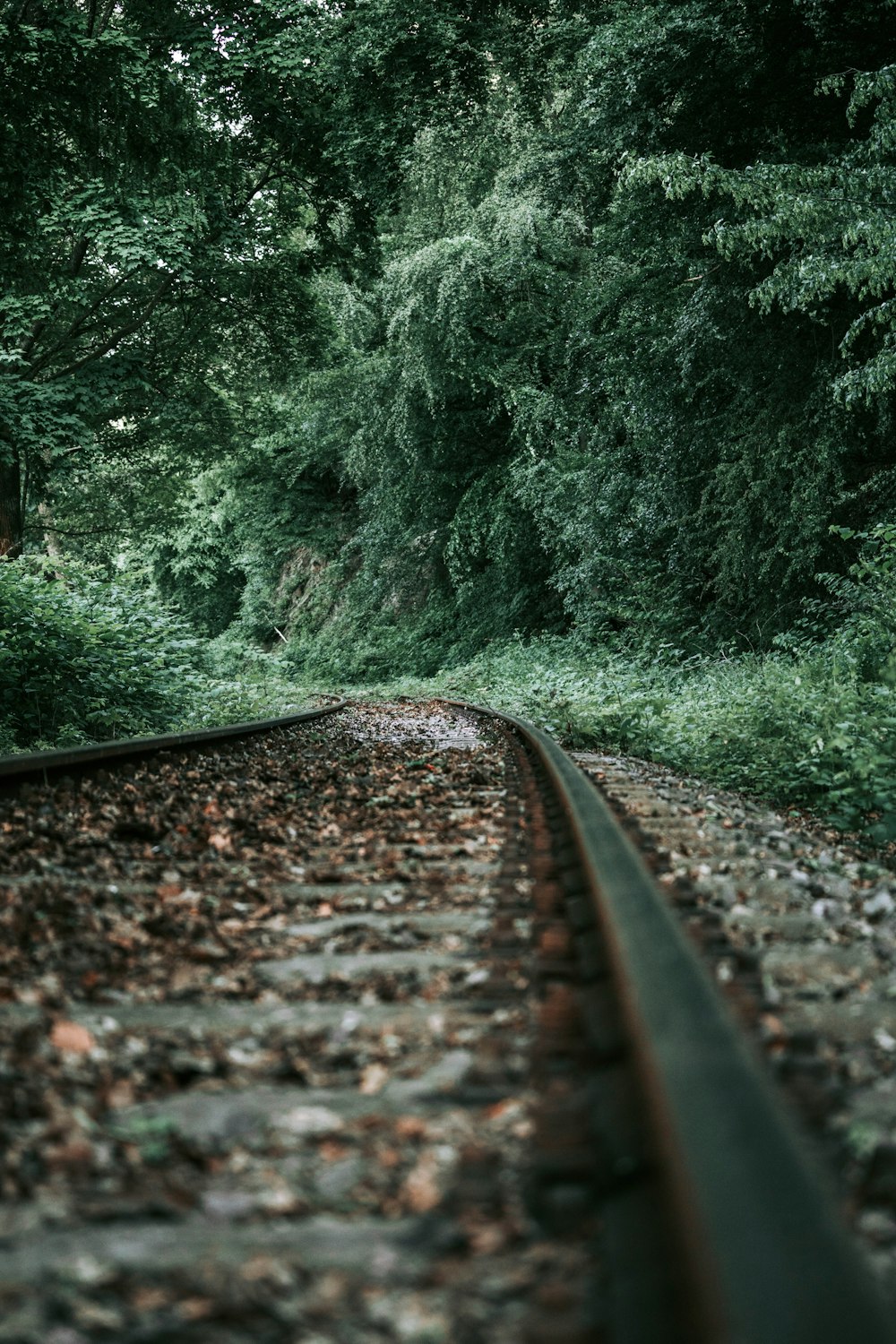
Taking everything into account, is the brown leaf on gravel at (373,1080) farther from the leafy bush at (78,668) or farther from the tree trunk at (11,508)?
the tree trunk at (11,508)

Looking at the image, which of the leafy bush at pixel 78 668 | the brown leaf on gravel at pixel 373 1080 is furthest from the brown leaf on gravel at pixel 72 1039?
the leafy bush at pixel 78 668

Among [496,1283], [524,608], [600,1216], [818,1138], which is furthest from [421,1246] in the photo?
[524,608]

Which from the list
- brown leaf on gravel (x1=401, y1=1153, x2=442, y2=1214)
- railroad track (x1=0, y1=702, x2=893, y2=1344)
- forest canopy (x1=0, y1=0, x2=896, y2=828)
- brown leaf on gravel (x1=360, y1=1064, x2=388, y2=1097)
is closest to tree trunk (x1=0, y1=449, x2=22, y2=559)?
forest canopy (x1=0, y1=0, x2=896, y2=828)

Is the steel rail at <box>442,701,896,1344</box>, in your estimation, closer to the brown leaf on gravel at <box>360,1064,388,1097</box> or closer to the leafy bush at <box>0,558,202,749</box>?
the brown leaf on gravel at <box>360,1064,388,1097</box>

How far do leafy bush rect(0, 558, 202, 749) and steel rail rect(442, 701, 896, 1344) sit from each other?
881 cm

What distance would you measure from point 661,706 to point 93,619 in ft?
21.4

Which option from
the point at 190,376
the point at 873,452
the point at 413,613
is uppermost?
the point at 190,376

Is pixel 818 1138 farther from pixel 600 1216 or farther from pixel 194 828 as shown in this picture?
pixel 194 828

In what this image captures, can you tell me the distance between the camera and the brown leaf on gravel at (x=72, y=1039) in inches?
84.0

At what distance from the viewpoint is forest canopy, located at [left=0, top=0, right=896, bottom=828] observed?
34.5 feet

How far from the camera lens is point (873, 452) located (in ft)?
44.2

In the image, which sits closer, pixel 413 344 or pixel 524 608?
pixel 413 344

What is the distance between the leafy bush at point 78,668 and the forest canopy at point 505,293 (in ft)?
0.52

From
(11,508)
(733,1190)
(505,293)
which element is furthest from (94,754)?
(505,293)
